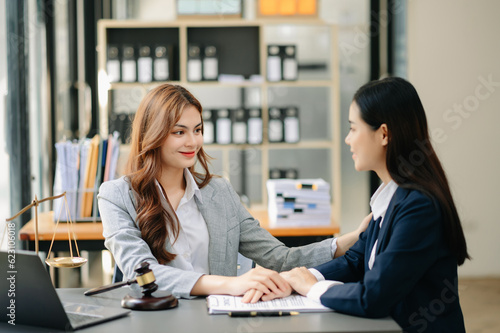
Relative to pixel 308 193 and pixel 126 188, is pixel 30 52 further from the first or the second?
pixel 126 188

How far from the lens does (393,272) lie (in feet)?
5.15

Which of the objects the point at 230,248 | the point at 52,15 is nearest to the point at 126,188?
the point at 230,248

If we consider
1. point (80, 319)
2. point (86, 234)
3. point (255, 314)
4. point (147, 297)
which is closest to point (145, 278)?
point (147, 297)

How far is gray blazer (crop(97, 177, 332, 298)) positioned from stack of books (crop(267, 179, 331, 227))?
104cm

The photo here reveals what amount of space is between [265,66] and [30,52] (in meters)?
1.66

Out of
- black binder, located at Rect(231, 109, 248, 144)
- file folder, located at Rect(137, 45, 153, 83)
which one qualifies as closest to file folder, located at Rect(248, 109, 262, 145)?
black binder, located at Rect(231, 109, 248, 144)

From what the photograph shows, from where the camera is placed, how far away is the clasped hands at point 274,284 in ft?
5.49

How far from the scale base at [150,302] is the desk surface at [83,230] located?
5.02ft

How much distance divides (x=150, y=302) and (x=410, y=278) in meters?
0.69

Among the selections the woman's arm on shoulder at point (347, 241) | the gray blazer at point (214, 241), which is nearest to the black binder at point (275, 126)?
the gray blazer at point (214, 241)

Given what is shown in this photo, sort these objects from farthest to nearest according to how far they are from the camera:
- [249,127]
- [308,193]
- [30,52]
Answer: [249,127], [30,52], [308,193]

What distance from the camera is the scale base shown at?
63.3 inches

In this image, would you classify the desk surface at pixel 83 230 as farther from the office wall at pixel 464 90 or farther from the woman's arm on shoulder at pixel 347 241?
the office wall at pixel 464 90

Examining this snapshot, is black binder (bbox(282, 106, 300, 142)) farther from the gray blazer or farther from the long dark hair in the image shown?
the long dark hair
